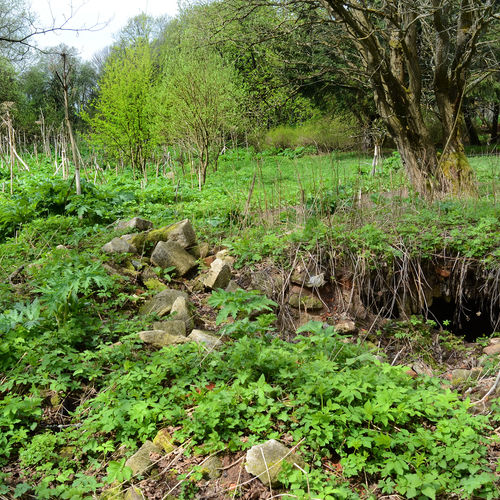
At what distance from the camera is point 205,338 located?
351 cm

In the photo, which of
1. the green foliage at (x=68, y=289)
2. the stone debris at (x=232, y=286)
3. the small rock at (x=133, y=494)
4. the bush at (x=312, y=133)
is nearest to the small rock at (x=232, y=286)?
the stone debris at (x=232, y=286)

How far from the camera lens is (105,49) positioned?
39.6 metres

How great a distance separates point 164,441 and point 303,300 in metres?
2.68

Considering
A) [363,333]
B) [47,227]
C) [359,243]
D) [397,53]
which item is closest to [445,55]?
[397,53]

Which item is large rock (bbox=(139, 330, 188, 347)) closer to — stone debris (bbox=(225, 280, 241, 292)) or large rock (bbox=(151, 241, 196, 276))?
stone debris (bbox=(225, 280, 241, 292))

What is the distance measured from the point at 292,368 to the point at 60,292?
178 cm

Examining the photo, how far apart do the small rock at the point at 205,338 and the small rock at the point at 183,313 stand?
1.05 ft

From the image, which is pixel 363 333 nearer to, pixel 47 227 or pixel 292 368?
pixel 292 368

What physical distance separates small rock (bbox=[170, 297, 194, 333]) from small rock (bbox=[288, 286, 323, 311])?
130 cm

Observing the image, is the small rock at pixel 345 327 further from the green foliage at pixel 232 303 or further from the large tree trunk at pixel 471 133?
the large tree trunk at pixel 471 133

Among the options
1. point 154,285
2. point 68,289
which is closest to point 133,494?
point 68,289

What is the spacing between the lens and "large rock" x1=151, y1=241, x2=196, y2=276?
16.7 ft

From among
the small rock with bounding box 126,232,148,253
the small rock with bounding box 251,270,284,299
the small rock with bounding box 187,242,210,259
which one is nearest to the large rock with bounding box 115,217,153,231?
the small rock with bounding box 126,232,148,253

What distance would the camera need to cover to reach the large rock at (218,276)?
191 inches
